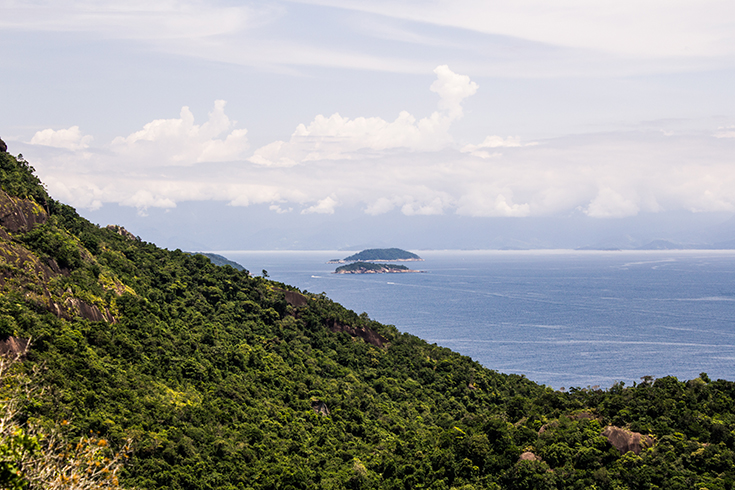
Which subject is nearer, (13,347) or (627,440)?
(13,347)

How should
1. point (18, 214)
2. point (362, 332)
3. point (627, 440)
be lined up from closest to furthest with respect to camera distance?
point (627, 440) → point (18, 214) → point (362, 332)

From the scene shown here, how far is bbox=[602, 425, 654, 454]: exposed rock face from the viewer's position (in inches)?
1700

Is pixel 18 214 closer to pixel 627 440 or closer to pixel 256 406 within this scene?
pixel 256 406

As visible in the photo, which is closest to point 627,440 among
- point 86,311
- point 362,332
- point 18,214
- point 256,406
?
point 256,406

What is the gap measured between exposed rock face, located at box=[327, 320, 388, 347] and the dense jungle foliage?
10301mm

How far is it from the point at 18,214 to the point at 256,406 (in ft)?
109

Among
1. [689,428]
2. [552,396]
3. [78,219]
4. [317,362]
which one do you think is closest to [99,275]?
[78,219]

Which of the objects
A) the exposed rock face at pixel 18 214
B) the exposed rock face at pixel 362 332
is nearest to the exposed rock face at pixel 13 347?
the exposed rock face at pixel 18 214

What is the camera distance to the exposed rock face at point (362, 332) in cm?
9094

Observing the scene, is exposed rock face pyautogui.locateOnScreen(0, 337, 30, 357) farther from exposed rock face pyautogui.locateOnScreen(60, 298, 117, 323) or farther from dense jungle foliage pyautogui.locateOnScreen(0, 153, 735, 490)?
exposed rock face pyautogui.locateOnScreen(60, 298, 117, 323)

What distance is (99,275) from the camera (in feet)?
198

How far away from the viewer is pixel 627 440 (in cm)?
4359

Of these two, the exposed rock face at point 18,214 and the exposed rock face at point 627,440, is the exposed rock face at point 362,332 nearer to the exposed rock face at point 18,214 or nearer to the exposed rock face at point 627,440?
the exposed rock face at point 18,214

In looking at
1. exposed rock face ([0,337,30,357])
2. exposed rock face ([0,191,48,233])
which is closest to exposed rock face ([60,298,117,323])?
exposed rock face ([0,337,30,357])
